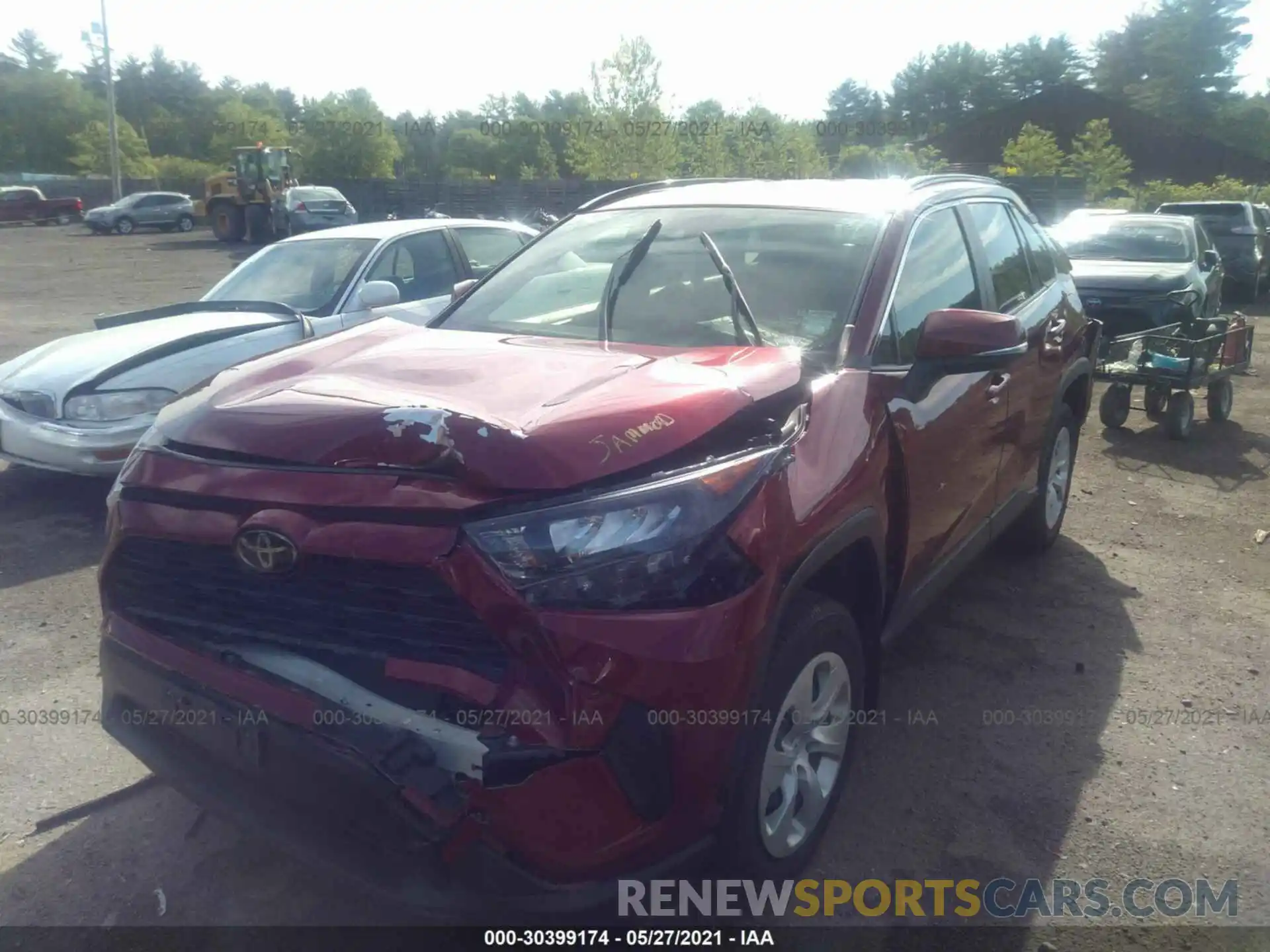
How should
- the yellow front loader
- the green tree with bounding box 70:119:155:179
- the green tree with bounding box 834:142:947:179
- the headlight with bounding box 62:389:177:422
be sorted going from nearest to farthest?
the headlight with bounding box 62:389:177:422 < the green tree with bounding box 834:142:947:179 < the yellow front loader < the green tree with bounding box 70:119:155:179

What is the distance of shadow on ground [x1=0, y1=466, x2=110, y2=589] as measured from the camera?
5211mm

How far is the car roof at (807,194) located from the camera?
375 cm

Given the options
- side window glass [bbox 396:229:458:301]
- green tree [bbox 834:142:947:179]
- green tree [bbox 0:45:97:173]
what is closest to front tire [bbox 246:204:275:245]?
green tree [bbox 834:142:947:179]

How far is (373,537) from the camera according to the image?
2.19m

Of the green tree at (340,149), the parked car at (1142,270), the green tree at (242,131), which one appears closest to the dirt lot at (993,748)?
the parked car at (1142,270)

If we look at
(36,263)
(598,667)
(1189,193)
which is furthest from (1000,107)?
(598,667)

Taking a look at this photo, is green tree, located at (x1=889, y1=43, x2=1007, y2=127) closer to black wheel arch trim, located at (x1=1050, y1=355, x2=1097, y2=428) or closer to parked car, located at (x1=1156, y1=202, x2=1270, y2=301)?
parked car, located at (x1=1156, y1=202, x2=1270, y2=301)

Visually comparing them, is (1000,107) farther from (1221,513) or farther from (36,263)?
(1221,513)

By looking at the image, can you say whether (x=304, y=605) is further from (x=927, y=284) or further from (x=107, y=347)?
(x=107, y=347)

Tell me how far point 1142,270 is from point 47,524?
11.0 m

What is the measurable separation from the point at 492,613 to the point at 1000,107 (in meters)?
60.9

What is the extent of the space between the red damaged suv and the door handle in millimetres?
753

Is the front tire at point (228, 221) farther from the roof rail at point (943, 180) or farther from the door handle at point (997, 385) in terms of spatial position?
the door handle at point (997, 385)

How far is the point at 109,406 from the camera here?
573cm
